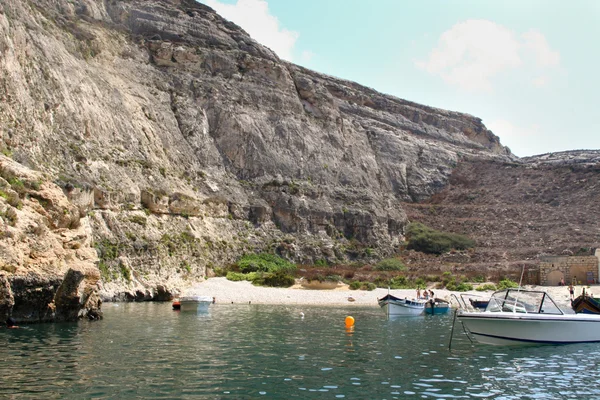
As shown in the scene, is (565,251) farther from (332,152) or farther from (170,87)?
(170,87)

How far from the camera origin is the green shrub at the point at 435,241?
72.8m

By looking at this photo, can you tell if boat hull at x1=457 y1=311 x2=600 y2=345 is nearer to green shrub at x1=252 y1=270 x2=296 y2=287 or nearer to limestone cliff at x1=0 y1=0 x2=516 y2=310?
limestone cliff at x1=0 y1=0 x2=516 y2=310

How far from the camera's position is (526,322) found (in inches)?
803

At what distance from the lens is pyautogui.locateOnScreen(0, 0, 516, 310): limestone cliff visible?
142ft

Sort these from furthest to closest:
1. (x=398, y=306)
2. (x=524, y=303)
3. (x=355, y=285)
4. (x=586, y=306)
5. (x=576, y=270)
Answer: (x=355, y=285) → (x=576, y=270) → (x=398, y=306) → (x=586, y=306) → (x=524, y=303)

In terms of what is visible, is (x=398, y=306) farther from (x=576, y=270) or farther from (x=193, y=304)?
(x=576, y=270)

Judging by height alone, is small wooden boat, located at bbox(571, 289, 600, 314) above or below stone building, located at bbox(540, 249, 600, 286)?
below

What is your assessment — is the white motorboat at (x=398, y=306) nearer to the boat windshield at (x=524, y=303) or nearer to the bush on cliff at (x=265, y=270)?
the boat windshield at (x=524, y=303)

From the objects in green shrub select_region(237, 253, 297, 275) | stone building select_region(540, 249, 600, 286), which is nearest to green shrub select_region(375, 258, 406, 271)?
green shrub select_region(237, 253, 297, 275)

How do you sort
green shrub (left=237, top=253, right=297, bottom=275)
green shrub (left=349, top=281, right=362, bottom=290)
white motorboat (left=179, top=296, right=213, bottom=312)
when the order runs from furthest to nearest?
green shrub (left=237, top=253, right=297, bottom=275) < green shrub (left=349, top=281, right=362, bottom=290) < white motorboat (left=179, top=296, right=213, bottom=312)

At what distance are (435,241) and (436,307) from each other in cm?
3533

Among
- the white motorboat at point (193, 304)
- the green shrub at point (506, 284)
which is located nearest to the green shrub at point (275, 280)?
the white motorboat at point (193, 304)

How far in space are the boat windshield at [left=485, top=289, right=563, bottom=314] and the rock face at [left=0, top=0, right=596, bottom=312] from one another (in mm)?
17099

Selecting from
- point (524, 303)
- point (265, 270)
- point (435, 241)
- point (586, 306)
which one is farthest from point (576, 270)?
point (524, 303)
